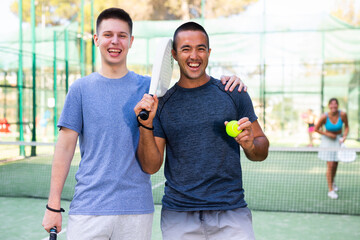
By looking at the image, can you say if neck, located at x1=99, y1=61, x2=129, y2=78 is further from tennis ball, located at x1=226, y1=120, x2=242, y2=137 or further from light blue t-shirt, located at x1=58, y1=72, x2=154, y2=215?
tennis ball, located at x1=226, y1=120, x2=242, y2=137

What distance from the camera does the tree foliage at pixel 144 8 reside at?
87.4 feet

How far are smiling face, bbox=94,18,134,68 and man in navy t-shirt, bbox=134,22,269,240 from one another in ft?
0.89

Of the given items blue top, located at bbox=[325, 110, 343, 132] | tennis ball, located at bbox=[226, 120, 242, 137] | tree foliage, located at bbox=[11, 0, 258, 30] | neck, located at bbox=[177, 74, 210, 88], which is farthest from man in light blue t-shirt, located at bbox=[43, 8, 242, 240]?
tree foliage, located at bbox=[11, 0, 258, 30]

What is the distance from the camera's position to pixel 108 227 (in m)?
2.26

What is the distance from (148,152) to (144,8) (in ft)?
89.3

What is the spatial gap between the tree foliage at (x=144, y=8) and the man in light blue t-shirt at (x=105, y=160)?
81.0 feet

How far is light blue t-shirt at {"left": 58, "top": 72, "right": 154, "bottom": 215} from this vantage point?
7.47 feet

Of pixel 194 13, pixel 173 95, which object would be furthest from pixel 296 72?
pixel 173 95

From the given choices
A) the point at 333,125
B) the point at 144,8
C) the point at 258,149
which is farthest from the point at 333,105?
the point at 144,8

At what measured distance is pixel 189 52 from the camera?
2340 mm

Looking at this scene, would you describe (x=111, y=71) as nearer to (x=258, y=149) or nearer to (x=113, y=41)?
(x=113, y=41)

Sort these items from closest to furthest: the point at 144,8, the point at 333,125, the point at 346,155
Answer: the point at 346,155 < the point at 333,125 < the point at 144,8

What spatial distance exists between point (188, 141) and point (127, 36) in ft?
2.04

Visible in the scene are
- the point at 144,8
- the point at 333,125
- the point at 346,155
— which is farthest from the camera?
the point at 144,8
